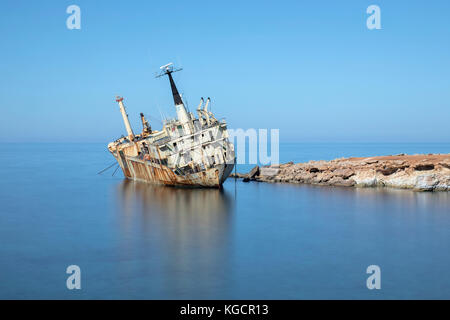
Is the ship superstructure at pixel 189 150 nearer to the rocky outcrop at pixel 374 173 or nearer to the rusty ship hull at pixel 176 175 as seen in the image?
the rusty ship hull at pixel 176 175

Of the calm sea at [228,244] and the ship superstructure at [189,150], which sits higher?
the ship superstructure at [189,150]

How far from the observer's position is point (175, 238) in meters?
27.1

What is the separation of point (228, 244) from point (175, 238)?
321 centimetres

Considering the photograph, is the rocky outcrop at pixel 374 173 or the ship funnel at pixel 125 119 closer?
the rocky outcrop at pixel 374 173

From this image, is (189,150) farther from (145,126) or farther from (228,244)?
(228,244)

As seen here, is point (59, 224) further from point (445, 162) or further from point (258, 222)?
point (445, 162)

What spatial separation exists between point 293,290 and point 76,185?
4035 centimetres

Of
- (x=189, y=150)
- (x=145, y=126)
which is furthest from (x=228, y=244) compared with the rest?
(x=145, y=126)

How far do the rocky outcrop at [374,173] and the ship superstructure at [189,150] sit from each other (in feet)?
34.5

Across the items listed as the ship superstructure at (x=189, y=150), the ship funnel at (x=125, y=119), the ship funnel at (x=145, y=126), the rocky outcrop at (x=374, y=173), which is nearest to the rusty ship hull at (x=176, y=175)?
the ship superstructure at (x=189, y=150)

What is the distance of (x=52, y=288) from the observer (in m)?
19.4

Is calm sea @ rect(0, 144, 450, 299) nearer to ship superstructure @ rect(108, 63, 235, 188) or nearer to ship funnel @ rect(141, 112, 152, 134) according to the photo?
ship superstructure @ rect(108, 63, 235, 188)

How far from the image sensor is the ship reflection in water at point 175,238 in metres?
20.3
